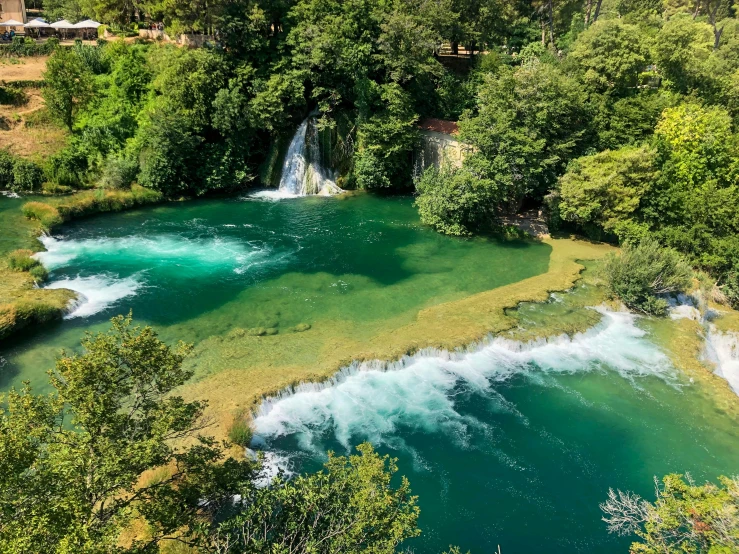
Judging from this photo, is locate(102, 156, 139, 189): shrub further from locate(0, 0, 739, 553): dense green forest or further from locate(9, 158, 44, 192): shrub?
locate(9, 158, 44, 192): shrub

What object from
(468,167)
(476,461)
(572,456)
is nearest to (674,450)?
(572,456)

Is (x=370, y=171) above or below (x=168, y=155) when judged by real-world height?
below

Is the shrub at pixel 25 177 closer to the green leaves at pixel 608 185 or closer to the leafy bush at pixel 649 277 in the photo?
the green leaves at pixel 608 185

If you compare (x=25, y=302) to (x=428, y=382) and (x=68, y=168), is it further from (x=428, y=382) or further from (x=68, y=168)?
(x=428, y=382)

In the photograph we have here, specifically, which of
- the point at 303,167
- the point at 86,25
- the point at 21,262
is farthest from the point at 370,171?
the point at 86,25

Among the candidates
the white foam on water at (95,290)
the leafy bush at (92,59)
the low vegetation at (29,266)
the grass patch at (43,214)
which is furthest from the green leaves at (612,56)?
the leafy bush at (92,59)

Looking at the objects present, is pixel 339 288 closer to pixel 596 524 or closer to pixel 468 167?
pixel 468 167

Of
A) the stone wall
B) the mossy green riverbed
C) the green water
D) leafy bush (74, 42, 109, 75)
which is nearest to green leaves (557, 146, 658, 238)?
the mossy green riverbed
